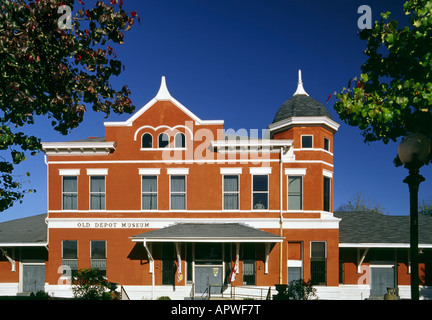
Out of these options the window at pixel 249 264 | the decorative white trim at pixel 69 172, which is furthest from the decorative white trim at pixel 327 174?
the decorative white trim at pixel 69 172

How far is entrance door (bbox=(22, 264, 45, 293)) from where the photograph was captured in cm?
2561

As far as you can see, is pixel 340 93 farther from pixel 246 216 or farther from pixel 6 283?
pixel 6 283

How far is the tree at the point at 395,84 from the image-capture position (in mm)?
11234

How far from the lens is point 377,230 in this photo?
→ 26172 millimetres

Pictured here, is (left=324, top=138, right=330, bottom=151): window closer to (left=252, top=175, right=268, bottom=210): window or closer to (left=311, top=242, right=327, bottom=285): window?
(left=252, top=175, right=268, bottom=210): window

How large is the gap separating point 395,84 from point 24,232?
23449 mm

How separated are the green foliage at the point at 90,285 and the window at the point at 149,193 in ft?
14.5

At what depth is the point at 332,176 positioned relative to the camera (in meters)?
25.0

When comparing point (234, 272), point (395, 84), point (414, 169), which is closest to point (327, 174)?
point (234, 272)

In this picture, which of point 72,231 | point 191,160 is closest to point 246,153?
point 191,160

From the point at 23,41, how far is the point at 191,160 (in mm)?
16502

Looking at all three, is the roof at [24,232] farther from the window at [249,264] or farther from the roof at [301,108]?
the roof at [301,108]
